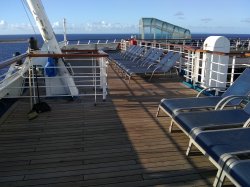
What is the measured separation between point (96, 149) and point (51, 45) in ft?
10.6

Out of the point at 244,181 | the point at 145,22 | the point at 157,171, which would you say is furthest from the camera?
the point at 145,22

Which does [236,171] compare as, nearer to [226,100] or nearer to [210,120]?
[210,120]

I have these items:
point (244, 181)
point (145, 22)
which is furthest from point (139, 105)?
point (145, 22)

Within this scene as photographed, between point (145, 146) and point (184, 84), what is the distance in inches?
161

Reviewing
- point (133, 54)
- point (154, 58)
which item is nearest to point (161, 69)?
point (154, 58)

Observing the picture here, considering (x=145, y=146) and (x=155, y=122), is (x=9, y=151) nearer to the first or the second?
(x=145, y=146)

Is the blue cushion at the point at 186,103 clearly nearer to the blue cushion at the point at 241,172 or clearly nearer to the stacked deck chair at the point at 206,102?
the stacked deck chair at the point at 206,102

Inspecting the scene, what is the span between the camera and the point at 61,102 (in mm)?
5312

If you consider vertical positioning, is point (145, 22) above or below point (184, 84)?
above

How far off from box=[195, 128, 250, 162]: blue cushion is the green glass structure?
60.4 ft

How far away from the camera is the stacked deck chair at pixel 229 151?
2057 mm

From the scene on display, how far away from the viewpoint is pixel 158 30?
860 inches

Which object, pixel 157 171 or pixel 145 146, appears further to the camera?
pixel 145 146

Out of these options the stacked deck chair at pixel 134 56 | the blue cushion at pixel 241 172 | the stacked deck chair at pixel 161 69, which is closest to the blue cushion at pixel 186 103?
the blue cushion at pixel 241 172
